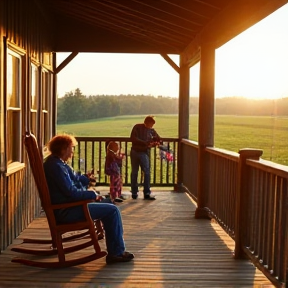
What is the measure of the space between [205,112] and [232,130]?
20.9 m

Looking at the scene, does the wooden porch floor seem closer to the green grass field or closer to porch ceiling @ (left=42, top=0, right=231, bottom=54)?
porch ceiling @ (left=42, top=0, right=231, bottom=54)

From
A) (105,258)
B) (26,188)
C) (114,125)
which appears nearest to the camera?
(105,258)

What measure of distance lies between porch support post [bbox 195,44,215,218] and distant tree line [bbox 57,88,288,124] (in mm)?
11849

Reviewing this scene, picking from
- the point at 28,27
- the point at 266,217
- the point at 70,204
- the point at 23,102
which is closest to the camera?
the point at 266,217

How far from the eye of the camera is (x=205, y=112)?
23.9ft

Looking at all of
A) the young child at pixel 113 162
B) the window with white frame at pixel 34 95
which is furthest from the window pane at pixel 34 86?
the young child at pixel 113 162

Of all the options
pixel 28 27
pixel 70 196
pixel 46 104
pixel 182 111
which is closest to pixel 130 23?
pixel 46 104

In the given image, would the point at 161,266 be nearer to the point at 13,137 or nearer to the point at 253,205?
the point at 253,205

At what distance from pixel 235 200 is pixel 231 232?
36 centimetres

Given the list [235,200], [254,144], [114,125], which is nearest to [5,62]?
[235,200]

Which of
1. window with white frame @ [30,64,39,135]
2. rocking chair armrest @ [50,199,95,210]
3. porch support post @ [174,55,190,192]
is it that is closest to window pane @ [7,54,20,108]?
window with white frame @ [30,64,39,135]

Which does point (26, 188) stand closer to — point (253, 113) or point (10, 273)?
point (10, 273)

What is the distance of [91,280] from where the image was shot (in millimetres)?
4258

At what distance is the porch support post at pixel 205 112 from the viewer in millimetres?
7250
